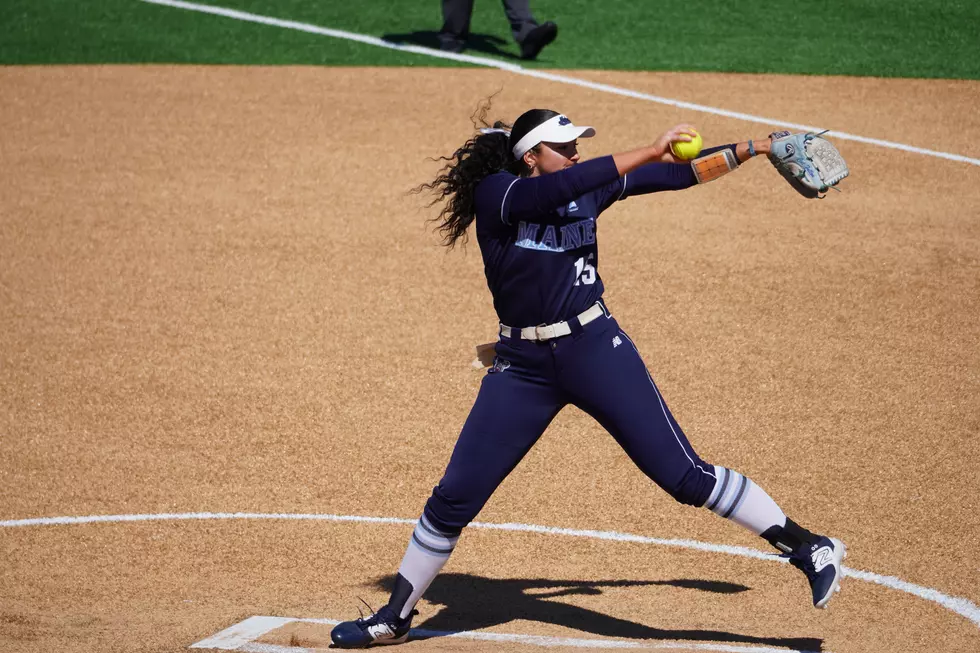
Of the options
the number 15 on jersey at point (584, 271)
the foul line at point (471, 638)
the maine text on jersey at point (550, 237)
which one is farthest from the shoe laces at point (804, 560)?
the maine text on jersey at point (550, 237)

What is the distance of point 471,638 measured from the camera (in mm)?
5434

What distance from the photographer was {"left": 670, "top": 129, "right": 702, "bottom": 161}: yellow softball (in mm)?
→ 4867

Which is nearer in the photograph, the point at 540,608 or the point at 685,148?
the point at 685,148

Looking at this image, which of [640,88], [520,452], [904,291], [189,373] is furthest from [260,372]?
[640,88]

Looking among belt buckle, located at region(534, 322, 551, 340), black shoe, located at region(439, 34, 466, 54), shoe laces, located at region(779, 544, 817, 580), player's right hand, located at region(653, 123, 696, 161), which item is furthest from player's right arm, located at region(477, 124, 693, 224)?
black shoe, located at region(439, 34, 466, 54)

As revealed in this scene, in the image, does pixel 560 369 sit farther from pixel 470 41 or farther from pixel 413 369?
pixel 470 41

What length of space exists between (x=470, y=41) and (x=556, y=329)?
35.8ft

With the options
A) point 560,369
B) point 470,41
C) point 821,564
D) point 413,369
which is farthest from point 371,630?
point 470,41

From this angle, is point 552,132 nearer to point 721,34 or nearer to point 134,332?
point 134,332

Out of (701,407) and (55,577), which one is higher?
(701,407)

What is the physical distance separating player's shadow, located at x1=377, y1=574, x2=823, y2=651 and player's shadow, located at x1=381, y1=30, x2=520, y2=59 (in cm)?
974

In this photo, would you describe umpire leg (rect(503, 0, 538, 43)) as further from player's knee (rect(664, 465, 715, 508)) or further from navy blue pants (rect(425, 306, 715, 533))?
player's knee (rect(664, 465, 715, 508))

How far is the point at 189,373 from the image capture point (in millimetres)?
8320

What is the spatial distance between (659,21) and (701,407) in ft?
29.1
